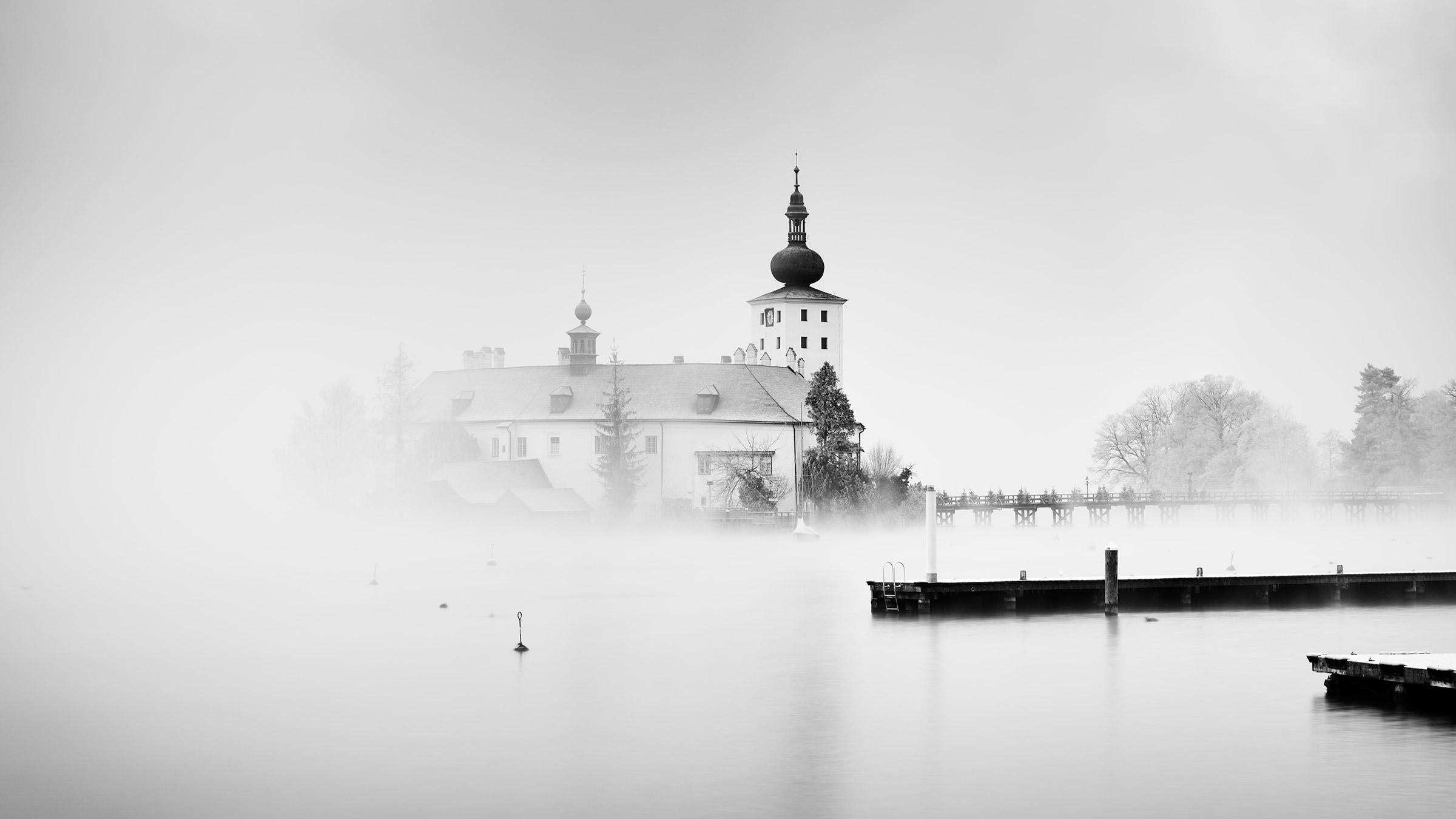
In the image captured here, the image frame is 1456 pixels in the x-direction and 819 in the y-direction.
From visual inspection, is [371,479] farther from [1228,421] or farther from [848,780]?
[848,780]

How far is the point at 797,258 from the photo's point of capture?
110250mm

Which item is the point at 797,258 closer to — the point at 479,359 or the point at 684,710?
the point at 479,359

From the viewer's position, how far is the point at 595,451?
9281cm

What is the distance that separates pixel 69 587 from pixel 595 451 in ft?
104

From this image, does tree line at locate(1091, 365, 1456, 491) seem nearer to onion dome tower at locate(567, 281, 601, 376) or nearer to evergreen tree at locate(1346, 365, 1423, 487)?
evergreen tree at locate(1346, 365, 1423, 487)

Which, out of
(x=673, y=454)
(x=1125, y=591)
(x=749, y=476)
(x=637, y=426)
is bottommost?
(x=1125, y=591)

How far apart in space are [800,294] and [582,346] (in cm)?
1610

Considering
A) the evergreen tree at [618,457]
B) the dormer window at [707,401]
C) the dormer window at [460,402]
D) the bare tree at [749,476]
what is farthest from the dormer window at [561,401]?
the bare tree at [749,476]

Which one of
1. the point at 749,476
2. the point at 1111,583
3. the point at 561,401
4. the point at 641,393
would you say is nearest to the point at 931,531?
the point at 1111,583

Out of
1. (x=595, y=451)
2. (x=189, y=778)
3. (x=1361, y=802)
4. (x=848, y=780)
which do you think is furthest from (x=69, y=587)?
(x=1361, y=802)

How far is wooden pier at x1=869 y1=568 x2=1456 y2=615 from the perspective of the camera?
44469 mm

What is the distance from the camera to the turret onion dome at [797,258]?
360 feet

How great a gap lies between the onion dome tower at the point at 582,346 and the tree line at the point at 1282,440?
141 ft

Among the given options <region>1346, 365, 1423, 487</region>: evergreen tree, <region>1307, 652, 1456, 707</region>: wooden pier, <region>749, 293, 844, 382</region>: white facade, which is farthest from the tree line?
<region>1307, 652, 1456, 707</region>: wooden pier
